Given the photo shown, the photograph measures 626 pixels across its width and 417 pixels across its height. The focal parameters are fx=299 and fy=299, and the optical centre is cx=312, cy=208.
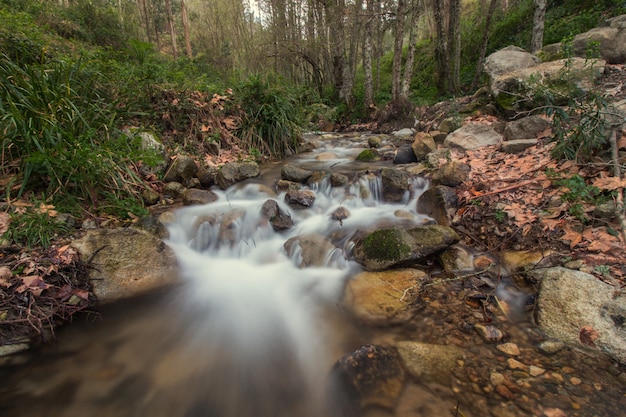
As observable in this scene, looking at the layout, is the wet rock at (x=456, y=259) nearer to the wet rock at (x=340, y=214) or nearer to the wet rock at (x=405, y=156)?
the wet rock at (x=340, y=214)

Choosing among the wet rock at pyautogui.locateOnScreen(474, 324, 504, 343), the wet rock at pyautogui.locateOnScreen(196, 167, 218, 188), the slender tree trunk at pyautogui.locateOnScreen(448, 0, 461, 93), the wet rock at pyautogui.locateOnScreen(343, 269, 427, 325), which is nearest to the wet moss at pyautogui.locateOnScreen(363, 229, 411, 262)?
the wet rock at pyautogui.locateOnScreen(343, 269, 427, 325)

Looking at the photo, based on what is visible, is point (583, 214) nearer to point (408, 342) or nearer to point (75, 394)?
point (408, 342)

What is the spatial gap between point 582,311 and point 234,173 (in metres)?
5.26

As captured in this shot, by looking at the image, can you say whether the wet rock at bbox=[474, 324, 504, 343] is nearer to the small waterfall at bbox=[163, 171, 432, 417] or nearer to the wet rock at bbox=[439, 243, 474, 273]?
the wet rock at bbox=[439, 243, 474, 273]

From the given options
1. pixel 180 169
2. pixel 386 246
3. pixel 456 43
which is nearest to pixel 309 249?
pixel 386 246

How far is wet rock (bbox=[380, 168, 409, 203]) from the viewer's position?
5.02m

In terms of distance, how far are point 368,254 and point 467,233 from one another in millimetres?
1312

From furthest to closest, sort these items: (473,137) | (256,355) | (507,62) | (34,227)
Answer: (507,62) → (473,137) → (34,227) → (256,355)

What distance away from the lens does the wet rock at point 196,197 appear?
4879mm

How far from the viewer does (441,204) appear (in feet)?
13.7

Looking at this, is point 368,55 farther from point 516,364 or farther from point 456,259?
point 516,364

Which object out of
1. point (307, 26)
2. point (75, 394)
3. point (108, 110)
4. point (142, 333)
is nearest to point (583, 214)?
point (142, 333)

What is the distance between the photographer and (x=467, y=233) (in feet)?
12.3

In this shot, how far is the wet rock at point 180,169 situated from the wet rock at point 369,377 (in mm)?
4260
